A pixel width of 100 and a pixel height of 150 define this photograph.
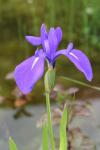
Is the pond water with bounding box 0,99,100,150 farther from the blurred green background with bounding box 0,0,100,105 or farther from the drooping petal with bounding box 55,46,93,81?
the drooping petal with bounding box 55,46,93,81

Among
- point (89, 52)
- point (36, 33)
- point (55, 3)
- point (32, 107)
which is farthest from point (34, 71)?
point (55, 3)

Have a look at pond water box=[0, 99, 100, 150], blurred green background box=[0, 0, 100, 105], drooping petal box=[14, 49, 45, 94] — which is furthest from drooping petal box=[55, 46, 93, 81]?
blurred green background box=[0, 0, 100, 105]

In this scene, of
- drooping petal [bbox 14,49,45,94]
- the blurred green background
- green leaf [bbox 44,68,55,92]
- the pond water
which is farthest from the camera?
the blurred green background

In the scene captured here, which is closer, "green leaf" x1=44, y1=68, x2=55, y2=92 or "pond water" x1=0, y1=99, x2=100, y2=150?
"green leaf" x1=44, y1=68, x2=55, y2=92

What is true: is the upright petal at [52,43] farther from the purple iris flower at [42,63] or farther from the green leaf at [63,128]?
the green leaf at [63,128]

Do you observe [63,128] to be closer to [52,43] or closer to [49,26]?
[52,43]

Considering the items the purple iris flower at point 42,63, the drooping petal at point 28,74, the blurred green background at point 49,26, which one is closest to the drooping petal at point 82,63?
the purple iris flower at point 42,63
